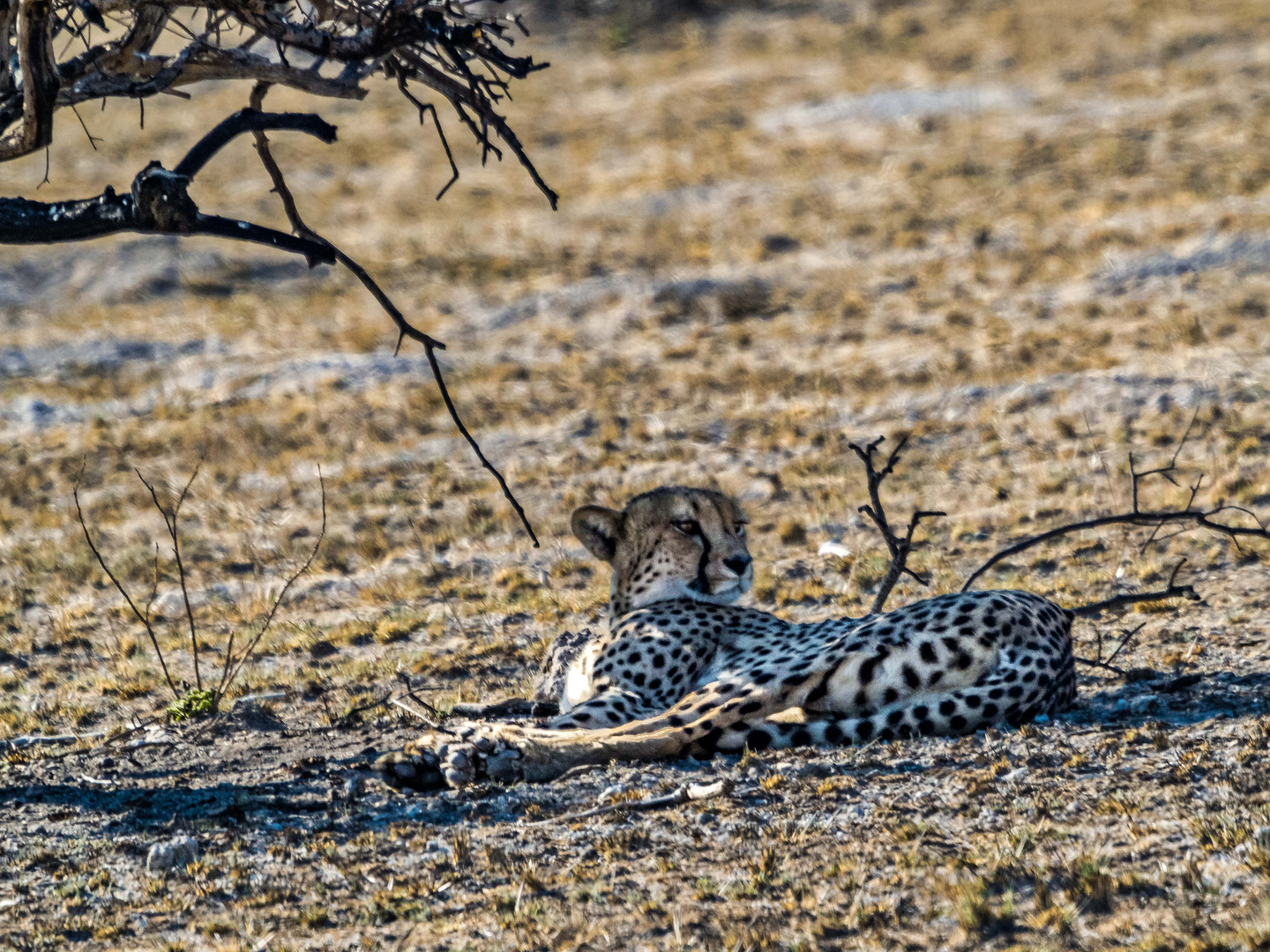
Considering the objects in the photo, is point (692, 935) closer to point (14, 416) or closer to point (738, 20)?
point (14, 416)

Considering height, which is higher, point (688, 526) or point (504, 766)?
point (688, 526)

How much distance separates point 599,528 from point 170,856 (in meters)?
2.65

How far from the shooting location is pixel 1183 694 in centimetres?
580

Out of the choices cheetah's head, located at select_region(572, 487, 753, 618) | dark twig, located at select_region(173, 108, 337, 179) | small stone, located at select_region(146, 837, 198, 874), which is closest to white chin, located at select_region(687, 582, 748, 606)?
cheetah's head, located at select_region(572, 487, 753, 618)

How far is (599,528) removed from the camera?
22.3 feet

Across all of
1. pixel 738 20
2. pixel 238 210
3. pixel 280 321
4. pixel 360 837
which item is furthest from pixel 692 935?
pixel 738 20

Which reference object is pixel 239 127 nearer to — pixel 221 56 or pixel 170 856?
pixel 221 56

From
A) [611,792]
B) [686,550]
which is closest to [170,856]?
[611,792]

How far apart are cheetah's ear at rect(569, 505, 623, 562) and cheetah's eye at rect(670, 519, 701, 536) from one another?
Answer: 1.04 ft

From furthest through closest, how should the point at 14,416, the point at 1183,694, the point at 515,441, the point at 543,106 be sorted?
the point at 543,106 < the point at 14,416 < the point at 515,441 < the point at 1183,694

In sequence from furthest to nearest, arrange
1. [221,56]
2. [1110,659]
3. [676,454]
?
[676,454] < [1110,659] < [221,56]

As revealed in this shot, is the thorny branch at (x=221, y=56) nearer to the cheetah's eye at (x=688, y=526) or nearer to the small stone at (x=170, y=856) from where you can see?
the cheetah's eye at (x=688, y=526)

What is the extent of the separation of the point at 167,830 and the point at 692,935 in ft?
6.60

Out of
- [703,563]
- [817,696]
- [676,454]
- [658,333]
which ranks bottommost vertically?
[676,454]
